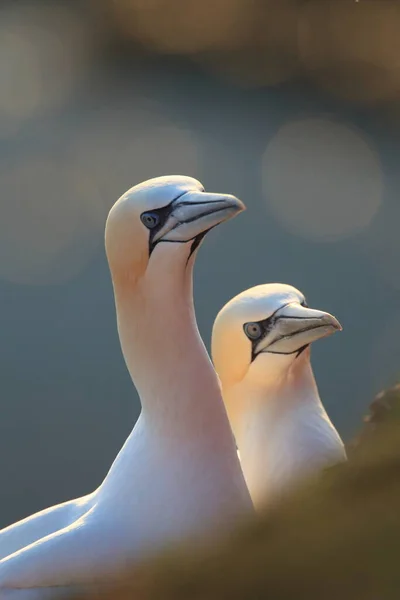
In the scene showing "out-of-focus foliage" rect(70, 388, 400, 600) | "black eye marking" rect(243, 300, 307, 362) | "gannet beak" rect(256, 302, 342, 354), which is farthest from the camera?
"black eye marking" rect(243, 300, 307, 362)

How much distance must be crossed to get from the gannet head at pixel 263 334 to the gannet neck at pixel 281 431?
0.05m

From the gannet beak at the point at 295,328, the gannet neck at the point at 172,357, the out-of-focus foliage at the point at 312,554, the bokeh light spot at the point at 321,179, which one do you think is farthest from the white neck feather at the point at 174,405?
the bokeh light spot at the point at 321,179

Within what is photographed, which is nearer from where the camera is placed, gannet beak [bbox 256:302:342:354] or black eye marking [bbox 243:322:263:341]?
gannet beak [bbox 256:302:342:354]

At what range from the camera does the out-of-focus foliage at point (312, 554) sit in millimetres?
684

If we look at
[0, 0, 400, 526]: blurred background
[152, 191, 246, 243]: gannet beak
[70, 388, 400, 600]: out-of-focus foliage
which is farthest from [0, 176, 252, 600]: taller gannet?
[0, 0, 400, 526]: blurred background

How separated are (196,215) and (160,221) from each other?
0.09 m

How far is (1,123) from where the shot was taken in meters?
6.27

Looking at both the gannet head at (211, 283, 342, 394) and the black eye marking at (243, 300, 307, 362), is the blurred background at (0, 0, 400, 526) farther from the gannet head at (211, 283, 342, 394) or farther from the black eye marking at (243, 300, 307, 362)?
the black eye marking at (243, 300, 307, 362)

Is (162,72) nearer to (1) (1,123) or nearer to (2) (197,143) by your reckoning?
(2) (197,143)

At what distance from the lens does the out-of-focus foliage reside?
684 mm

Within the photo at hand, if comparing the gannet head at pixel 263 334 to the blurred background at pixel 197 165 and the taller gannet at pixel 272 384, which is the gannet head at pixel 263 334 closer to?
the taller gannet at pixel 272 384

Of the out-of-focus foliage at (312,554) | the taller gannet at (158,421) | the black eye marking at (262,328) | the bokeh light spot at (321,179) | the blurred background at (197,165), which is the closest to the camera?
the out-of-focus foliage at (312,554)

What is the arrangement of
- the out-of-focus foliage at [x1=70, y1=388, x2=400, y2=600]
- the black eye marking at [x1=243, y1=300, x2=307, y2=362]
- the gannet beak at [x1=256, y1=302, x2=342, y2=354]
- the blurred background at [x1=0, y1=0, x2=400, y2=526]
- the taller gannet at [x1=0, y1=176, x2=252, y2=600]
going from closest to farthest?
the out-of-focus foliage at [x1=70, y1=388, x2=400, y2=600]
the taller gannet at [x1=0, y1=176, x2=252, y2=600]
the gannet beak at [x1=256, y1=302, x2=342, y2=354]
the black eye marking at [x1=243, y1=300, x2=307, y2=362]
the blurred background at [x1=0, y1=0, x2=400, y2=526]

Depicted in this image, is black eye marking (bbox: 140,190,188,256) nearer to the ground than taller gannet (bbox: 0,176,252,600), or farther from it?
farther from it
